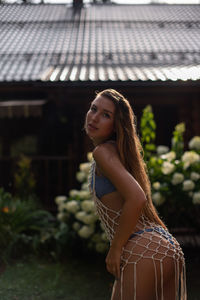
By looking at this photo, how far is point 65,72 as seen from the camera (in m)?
6.64

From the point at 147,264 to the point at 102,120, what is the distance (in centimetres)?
73

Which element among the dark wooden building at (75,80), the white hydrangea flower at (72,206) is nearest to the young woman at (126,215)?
the white hydrangea flower at (72,206)

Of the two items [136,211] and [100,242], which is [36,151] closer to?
[100,242]

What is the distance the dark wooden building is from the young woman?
4214mm

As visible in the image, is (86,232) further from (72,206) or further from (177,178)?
(177,178)

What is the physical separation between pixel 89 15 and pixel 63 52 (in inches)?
168

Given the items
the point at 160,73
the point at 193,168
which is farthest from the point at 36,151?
the point at 193,168

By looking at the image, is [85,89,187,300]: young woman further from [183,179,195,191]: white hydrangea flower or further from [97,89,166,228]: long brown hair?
[183,179,195,191]: white hydrangea flower

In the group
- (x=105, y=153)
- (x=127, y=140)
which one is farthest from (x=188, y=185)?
(x=105, y=153)

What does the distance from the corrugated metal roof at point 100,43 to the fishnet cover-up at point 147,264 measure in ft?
14.9

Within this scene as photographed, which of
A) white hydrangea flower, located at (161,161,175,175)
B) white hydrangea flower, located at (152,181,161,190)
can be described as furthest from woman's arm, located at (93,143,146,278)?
white hydrangea flower, located at (161,161,175,175)

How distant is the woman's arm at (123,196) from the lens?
163 cm

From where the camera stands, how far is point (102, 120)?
185cm

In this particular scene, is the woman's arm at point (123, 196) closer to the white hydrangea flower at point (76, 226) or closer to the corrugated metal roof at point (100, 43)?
the white hydrangea flower at point (76, 226)
